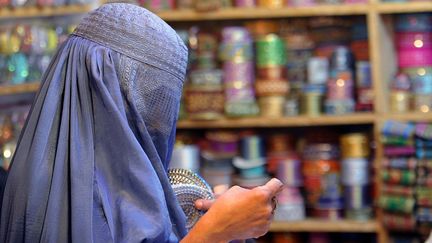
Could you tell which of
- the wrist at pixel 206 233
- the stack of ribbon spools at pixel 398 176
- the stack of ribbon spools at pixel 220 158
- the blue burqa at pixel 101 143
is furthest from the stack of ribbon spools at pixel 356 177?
the wrist at pixel 206 233

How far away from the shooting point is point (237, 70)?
Answer: 3.14 metres

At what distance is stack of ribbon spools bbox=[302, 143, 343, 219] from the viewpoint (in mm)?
3152

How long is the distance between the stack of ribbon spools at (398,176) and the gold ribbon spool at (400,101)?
10 centimetres

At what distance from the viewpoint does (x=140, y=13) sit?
1448 mm

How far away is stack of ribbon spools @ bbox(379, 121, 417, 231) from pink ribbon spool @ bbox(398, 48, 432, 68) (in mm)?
265

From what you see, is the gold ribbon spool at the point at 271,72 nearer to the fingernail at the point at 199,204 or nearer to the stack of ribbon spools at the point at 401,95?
the stack of ribbon spools at the point at 401,95

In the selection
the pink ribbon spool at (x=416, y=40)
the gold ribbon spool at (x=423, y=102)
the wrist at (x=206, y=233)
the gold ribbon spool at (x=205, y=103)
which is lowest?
the gold ribbon spool at (x=423, y=102)

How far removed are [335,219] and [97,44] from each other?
197 cm

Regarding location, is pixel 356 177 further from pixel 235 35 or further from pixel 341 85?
pixel 235 35

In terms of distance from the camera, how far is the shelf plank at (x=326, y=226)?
3109 mm

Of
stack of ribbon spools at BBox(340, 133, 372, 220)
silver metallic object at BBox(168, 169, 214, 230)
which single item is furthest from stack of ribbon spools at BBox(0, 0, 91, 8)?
silver metallic object at BBox(168, 169, 214, 230)

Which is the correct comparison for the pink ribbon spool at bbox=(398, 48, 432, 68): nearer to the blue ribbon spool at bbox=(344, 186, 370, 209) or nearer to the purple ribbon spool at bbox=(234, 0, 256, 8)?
the blue ribbon spool at bbox=(344, 186, 370, 209)

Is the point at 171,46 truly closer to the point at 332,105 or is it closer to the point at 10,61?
the point at 10,61

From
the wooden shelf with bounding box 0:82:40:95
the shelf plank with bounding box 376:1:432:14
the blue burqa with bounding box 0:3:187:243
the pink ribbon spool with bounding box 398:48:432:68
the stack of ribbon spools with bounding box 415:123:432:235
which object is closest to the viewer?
the blue burqa with bounding box 0:3:187:243
